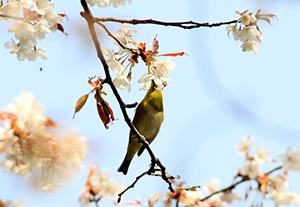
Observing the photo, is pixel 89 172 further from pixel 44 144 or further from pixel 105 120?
pixel 44 144

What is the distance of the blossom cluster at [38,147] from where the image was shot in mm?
2365

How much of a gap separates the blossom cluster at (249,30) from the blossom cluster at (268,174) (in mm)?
1877

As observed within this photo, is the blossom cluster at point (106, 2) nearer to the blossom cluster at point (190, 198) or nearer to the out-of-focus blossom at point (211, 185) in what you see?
the blossom cluster at point (190, 198)

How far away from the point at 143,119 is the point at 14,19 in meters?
2.70

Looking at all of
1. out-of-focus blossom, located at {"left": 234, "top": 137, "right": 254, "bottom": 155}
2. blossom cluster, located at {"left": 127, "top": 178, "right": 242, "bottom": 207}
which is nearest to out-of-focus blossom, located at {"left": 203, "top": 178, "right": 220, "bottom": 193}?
blossom cluster, located at {"left": 127, "top": 178, "right": 242, "bottom": 207}

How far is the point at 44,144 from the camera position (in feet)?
7.65

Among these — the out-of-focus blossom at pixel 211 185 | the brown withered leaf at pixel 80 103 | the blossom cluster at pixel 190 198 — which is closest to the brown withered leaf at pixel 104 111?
the brown withered leaf at pixel 80 103

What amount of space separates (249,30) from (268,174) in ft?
7.47

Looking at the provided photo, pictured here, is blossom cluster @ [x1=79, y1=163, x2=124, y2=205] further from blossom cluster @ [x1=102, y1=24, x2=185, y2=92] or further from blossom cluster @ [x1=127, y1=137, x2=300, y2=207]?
blossom cluster @ [x1=102, y1=24, x2=185, y2=92]

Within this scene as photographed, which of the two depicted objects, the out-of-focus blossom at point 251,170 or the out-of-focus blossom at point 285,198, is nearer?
the out-of-focus blossom at point 251,170

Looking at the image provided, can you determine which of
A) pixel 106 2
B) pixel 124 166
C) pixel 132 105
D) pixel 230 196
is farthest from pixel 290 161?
pixel 106 2

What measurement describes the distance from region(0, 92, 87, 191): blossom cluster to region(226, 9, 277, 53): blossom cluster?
131cm

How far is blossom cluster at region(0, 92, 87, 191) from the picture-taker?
237 centimetres

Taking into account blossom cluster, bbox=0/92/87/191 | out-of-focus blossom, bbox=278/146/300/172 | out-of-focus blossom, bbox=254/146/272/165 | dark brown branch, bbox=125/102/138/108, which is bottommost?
blossom cluster, bbox=0/92/87/191
